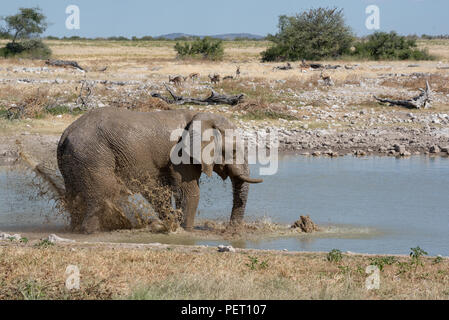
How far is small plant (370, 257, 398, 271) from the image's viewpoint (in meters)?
7.63

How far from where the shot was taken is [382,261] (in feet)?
25.7

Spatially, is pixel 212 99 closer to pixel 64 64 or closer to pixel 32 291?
pixel 32 291

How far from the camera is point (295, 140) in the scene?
2000 centimetres

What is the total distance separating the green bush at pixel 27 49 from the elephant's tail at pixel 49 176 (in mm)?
42544

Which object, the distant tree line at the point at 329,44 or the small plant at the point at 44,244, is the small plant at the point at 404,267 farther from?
the distant tree line at the point at 329,44

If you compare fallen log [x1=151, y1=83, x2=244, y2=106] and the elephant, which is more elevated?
fallen log [x1=151, y1=83, x2=244, y2=106]

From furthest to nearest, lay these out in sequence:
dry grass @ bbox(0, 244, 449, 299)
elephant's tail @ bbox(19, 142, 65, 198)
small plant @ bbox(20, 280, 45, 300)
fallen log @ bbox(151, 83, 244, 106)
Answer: fallen log @ bbox(151, 83, 244, 106)
elephant's tail @ bbox(19, 142, 65, 198)
dry grass @ bbox(0, 244, 449, 299)
small plant @ bbox(20, 280, 45, 300)

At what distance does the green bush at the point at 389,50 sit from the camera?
4572 cm

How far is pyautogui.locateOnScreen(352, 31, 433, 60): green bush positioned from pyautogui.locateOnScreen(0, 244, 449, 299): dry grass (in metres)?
38.7

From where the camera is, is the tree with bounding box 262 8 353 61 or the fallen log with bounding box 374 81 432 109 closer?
the fallen log with bounding box 374 81 432 109

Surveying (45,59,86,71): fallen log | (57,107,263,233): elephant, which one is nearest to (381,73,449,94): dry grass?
(45,59,86,71): fallen log

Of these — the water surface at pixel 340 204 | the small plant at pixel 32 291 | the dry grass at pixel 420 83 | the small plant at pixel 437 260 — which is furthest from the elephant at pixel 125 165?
the dry grass at pixel 420 83

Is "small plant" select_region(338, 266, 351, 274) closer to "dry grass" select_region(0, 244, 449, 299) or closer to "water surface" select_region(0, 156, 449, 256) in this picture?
"dry grass" select_region(0, 244, 449, 299)
